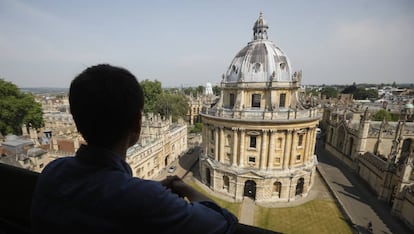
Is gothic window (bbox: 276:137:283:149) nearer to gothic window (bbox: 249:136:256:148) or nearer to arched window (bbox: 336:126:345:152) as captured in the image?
gothic window (bbox: 249:136:256:148)

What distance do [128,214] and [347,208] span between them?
24972 millimetres

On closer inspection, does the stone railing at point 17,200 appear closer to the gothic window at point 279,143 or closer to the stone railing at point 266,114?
the stone railing at point 266,114

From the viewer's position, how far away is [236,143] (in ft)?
72.3

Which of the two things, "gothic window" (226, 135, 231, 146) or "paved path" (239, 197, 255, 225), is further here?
"gothic window" (226, 135, 231, 146)

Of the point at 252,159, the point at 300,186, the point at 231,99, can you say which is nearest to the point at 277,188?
the point at 300,186

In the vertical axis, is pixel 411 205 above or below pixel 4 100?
below

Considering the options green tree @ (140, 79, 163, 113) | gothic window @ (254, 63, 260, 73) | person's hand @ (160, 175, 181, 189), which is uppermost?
gothic window @ (254, 63, 260, 73)

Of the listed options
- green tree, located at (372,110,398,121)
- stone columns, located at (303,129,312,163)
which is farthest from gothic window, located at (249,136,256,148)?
green tree, located at (372,110,398,121)

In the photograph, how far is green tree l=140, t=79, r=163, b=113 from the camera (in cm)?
4571

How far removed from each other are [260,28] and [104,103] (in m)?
26.2

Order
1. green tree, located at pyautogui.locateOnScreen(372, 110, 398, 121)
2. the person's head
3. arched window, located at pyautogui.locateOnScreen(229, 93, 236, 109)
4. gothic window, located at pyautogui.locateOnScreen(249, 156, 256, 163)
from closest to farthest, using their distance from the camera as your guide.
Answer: the person's head < gothic window, located at pyautogui.locateOnScreen(249, 156, 256, 163) < arched window, located at pyautogui.locateOnScreen(229, 93, 236, 109) < green tree, located at pyautogui.locateOnScreen(372, 110, 398, 121)

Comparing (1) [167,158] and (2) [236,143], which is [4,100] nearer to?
(1) [167,158]

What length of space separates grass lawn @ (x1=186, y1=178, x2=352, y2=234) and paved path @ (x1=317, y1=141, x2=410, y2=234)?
122 cm

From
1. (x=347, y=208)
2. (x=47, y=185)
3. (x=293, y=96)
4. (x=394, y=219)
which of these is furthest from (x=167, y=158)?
(x=47, y=185)
